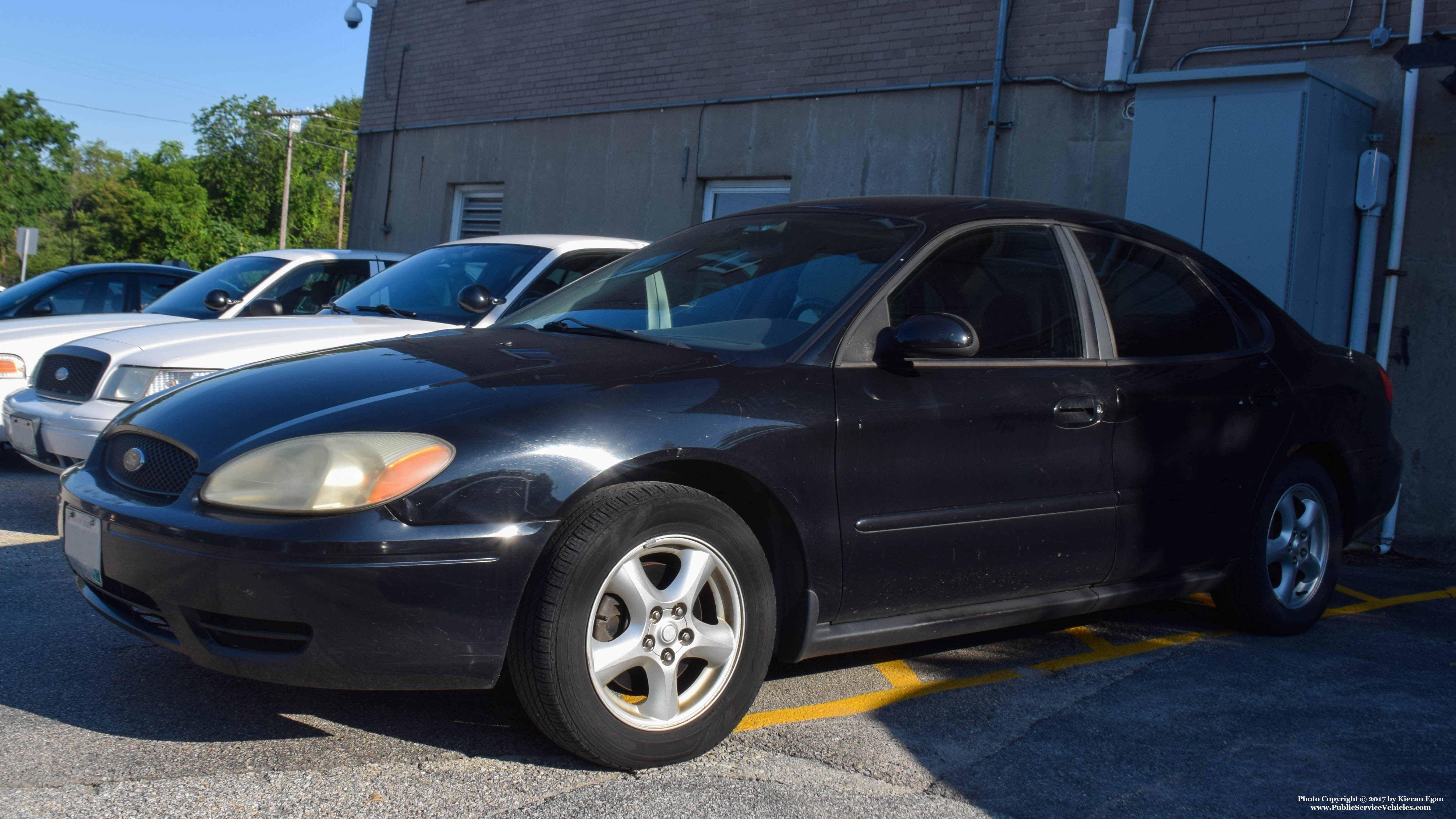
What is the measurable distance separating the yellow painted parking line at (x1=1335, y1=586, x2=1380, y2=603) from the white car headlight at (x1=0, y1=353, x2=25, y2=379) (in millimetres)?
7395

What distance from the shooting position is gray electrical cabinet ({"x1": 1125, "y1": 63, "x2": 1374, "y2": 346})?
723cm

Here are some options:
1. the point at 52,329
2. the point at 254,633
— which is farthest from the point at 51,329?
the point at 254,633

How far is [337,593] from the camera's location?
2736mm

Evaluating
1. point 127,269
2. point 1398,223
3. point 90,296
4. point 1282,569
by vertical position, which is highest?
point 1398,223

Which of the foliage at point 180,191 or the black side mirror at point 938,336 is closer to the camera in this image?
the black side mirror at point 938,336

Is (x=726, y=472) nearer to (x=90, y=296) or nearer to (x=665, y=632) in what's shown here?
(x=665, y=632)

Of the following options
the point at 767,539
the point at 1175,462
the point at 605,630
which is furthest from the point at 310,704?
the point at 1175,462

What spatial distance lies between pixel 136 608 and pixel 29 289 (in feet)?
24.8

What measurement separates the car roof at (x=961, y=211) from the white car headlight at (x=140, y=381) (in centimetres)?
293

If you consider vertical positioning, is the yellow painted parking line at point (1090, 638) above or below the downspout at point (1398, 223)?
below

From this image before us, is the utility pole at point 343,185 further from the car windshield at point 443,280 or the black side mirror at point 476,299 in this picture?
the black side mirror at point 476,299

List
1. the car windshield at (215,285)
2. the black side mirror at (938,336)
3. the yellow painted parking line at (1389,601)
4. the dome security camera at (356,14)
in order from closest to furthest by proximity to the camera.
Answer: the black side mirror at (938,336)
the yellow painted parking line at (1389,601)
the car windshield at (215,285)
the dome security camera at (356,14)

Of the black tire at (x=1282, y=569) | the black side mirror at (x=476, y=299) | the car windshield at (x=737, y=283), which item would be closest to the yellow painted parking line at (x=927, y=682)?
the black tire at (x=1282, y=569)

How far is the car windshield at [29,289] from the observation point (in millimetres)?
9242
